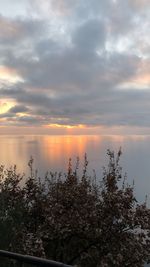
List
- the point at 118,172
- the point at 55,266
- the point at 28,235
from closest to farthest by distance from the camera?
the point at 55,266 < the point at 28,235 < the point at 118,172

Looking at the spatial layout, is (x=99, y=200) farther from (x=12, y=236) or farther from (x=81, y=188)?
(x=12, y=236)

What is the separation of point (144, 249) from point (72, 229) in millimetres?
2951

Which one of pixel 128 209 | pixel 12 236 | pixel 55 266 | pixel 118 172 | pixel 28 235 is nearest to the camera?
pixel 55 266

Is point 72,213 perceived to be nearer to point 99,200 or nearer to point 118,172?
point 99,200

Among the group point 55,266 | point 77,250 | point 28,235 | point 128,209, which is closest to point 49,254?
point 77,250

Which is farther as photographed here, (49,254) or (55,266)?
(49,254)

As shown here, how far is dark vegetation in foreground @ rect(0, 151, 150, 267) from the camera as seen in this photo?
1496 cm

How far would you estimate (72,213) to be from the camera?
15.4 meters

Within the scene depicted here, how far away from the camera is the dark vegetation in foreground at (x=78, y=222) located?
15.0 meters

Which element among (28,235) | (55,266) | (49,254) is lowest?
(49,254)

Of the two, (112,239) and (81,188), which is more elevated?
(81,188)

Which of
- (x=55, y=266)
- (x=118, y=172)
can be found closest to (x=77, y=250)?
(x=118, y=172)

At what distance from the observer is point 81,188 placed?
1641 centimetres

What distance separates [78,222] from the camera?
1509cm
